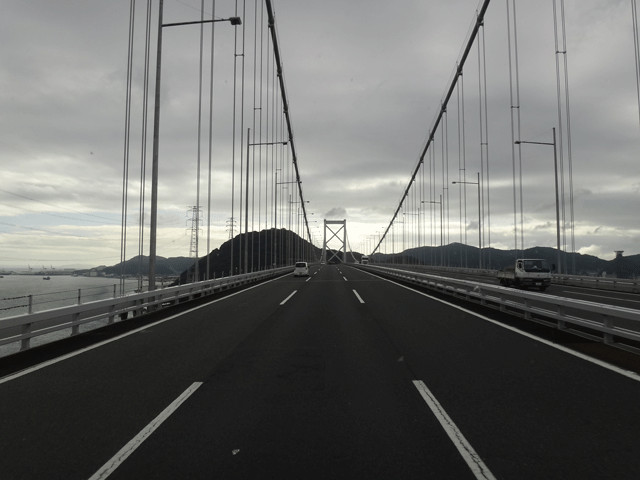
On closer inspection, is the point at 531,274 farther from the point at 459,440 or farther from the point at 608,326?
the point at 459,440

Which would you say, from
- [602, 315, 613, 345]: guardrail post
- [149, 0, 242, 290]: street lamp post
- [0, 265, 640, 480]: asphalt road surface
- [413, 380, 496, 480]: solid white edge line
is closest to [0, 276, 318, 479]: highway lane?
[0, 265, 640, 480]: asphalt road surface

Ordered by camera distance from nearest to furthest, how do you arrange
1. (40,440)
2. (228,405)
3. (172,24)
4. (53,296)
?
(40,440)
(228,405)
(53,296)
(172,24)

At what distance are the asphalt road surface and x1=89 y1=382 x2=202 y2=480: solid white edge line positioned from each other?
2 centimetres

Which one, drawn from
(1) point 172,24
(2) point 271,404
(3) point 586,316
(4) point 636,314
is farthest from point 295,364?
(1) point 172,24

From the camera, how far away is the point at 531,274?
2308 centimetres

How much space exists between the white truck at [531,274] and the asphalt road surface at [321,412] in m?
16.8

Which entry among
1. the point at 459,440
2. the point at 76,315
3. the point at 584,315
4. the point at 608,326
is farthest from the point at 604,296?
the point at 76,315

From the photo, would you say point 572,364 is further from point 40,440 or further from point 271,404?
point 40,440

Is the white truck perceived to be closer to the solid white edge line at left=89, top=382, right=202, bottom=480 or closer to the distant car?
the distant car

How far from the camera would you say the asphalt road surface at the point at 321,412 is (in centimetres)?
329

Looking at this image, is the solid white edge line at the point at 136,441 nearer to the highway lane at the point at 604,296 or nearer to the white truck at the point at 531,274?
the highway lane at the point at 604,296

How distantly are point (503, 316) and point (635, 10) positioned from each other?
19.6m

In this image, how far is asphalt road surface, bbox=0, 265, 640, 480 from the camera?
329 cm

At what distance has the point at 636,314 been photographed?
6191 millimetres
